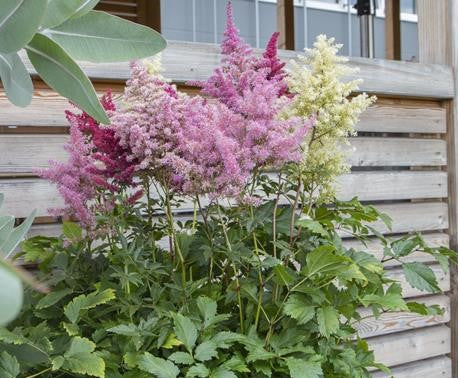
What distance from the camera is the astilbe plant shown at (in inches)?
41.4

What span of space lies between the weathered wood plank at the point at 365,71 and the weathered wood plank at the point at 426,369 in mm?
1023

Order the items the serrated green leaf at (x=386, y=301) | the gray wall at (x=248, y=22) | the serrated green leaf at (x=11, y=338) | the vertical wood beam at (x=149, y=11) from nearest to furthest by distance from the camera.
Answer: the serrated green leaf at (x=11, y=338) → the serrated green leaf at (x=386, y=301) → the vertical wood beam at (x=149, y=11) → the gray wall at (x=248, y=22)

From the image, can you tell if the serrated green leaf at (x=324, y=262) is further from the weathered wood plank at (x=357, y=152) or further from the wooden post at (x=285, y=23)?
the wooden post at (x=285, y=23)

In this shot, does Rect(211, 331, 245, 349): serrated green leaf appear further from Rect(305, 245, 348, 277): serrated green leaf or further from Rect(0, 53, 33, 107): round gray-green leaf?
Rect(0, 53, 33, 107): round gray-green leaf

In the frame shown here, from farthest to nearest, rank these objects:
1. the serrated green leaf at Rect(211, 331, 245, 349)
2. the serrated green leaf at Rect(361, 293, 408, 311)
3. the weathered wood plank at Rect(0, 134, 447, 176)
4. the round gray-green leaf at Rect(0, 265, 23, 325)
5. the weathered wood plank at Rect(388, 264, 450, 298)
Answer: the weathered wood plank at Rect(388, 264, 450, 298) → the weathered wood plank at Rect(0, 134, 447, 176) → the serrated green leaf at Rect(361, 293, 408, 311) → the serrated green leaf at Rect(211, 331, 245, 349) → the round gray-green leaf at Rect(0, 265, 23, 325)

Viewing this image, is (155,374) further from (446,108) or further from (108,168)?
(446,108)

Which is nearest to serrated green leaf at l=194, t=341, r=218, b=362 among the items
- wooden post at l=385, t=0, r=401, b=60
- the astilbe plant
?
the astilbe plant

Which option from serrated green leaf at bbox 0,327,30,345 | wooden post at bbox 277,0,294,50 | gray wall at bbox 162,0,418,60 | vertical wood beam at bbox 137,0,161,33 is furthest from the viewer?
gray wall at bbox 162,0,418,60

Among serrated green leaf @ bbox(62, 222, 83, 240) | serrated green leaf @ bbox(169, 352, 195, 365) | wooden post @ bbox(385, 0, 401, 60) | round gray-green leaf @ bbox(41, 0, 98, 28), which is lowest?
serrated green leaf @ bbox(169, 352, 195, 365)

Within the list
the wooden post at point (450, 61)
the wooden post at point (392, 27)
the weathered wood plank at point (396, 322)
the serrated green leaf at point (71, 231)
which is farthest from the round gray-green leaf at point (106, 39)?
the wooden post at point (392, 27)

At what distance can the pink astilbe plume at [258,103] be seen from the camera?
42.0 inches

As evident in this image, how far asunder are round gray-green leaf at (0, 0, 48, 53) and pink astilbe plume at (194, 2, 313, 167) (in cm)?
72

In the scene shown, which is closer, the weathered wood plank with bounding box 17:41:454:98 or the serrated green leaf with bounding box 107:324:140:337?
the serrated green leaf with bounding box 107:324:140:337

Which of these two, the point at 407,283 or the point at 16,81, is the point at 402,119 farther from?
the point at 16,81
